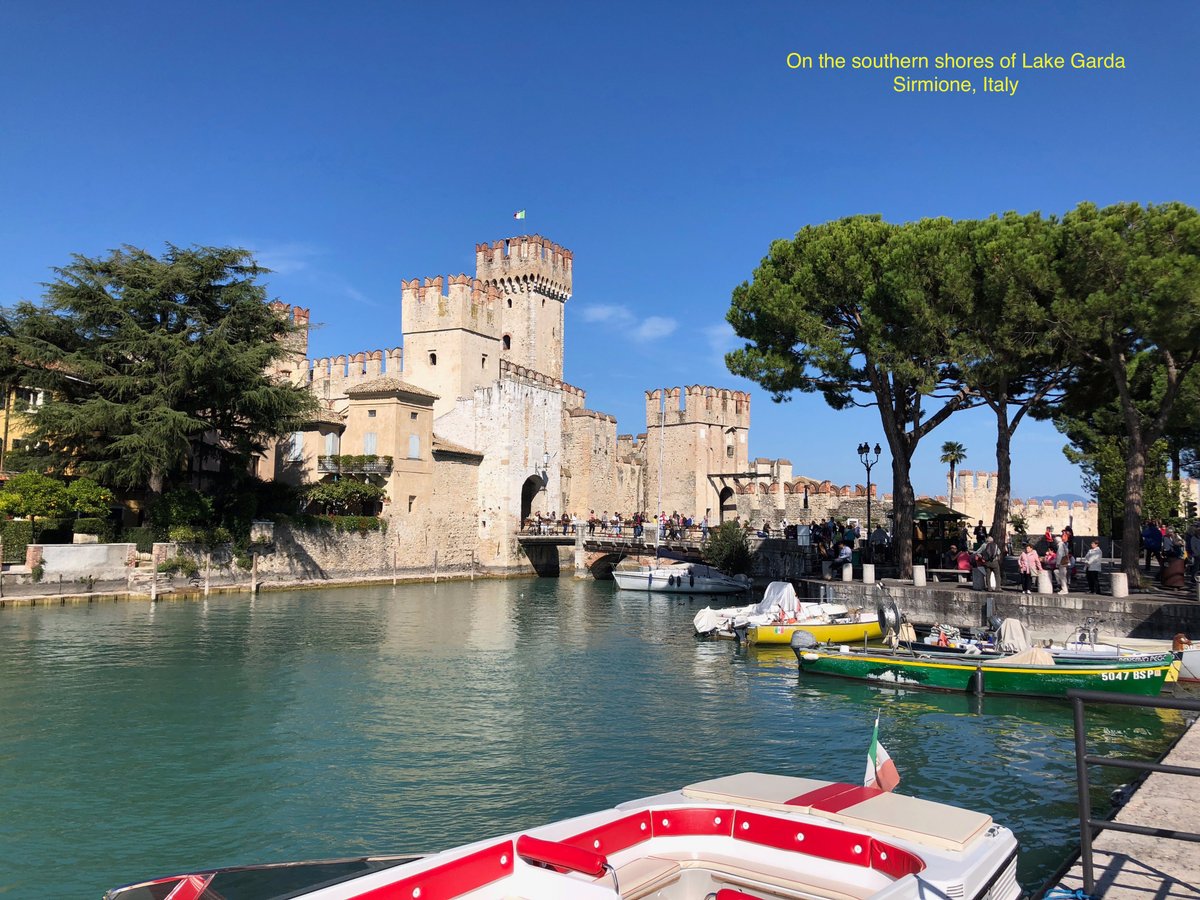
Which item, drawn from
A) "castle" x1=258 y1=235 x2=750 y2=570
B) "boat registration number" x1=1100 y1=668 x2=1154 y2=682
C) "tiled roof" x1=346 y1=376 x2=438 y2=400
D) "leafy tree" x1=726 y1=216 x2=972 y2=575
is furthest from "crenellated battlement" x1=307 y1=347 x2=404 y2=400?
"boat registration number" x1=1100 y1=668 x2=1154 y2=682

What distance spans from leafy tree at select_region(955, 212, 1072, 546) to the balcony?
21.7 m

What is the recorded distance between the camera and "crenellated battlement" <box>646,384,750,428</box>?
43.8 meters

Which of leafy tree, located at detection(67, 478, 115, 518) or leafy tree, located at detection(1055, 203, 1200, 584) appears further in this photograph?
leafy tree, located at detection(67, 478, 115, 518)

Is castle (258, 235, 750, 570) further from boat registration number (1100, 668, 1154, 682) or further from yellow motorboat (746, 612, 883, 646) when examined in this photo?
boat registration number (1100, 668, 1154, 682)

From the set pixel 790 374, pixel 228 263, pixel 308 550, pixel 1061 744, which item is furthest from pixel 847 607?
pixel 228 263

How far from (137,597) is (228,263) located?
416 inches

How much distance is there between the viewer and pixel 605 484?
45.2 metres

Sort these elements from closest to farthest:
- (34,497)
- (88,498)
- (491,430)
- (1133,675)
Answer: (1133,675) → (34,497) → (88,498) → (491,430)

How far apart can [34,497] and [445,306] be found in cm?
2048

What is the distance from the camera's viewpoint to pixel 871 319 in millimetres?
20750

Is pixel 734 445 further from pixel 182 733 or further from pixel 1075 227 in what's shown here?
pixel 182 733

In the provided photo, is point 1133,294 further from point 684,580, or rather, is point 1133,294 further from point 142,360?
point 142,360

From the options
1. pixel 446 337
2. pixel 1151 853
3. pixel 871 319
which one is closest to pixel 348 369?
pixel 446 337

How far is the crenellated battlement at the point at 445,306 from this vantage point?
40.6 meters
